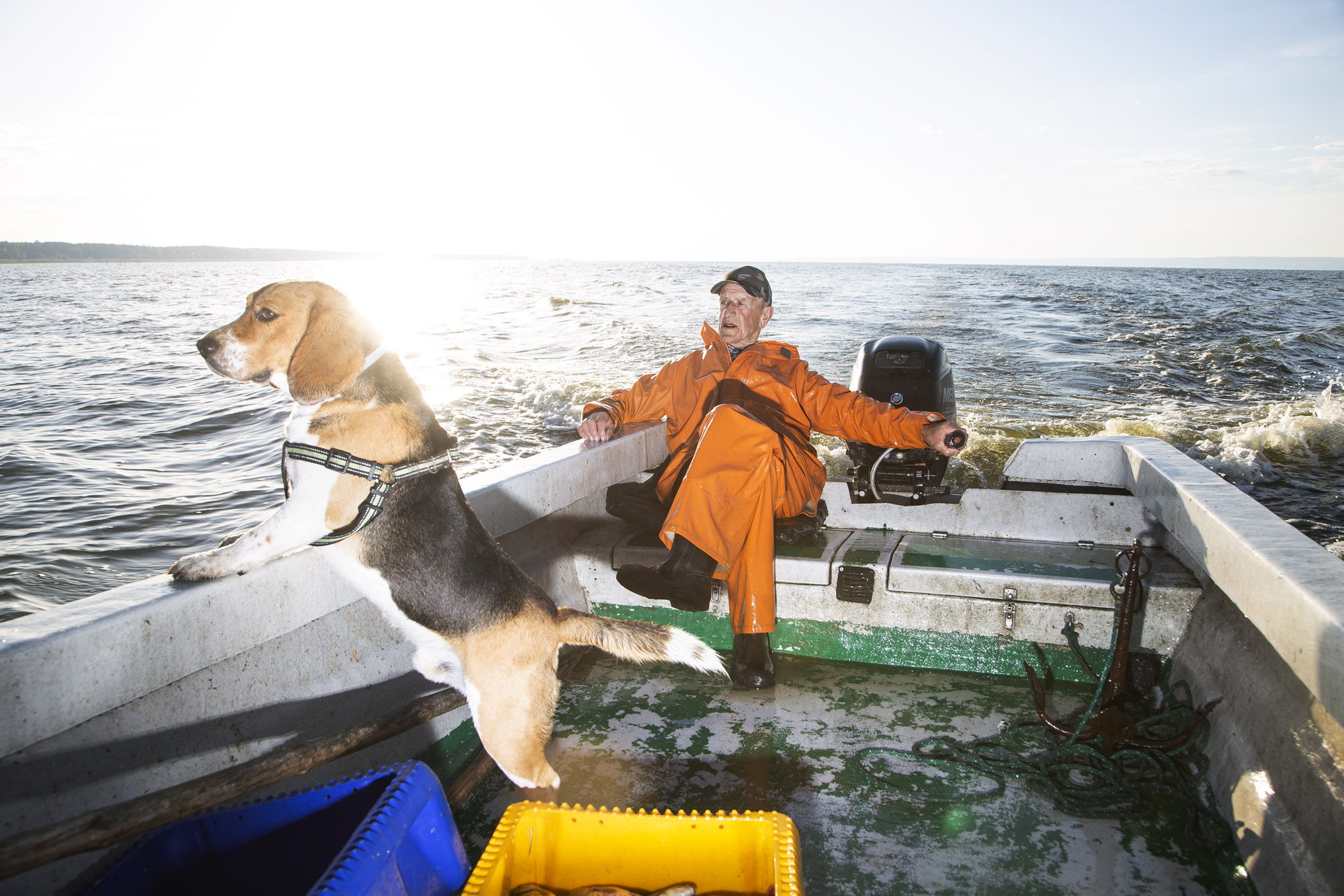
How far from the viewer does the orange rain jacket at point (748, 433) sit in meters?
3.19

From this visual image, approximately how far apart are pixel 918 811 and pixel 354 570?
211 cm

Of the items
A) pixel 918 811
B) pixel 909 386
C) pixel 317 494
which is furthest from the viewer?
pixel 909 386

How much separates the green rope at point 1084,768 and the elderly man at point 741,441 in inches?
32.5

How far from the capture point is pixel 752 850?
6.19ft

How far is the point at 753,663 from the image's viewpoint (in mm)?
3320

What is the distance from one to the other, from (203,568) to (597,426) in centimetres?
228

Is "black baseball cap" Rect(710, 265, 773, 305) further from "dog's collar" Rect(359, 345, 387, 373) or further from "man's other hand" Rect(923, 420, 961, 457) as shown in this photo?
"dog's collar" Rect(359, 345, 387, 373)

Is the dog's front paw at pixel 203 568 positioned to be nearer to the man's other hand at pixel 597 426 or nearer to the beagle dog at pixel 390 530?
the beagle dog at pixel 390 530

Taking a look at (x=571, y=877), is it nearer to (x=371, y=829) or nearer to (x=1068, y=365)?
(x=371, y=829)

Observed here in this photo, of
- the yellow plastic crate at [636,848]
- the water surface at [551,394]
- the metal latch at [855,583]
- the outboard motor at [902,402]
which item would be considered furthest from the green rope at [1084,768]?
the water surface at [551,394]

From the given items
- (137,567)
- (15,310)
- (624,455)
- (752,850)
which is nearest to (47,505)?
(137,567)

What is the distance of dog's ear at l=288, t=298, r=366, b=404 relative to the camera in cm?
235

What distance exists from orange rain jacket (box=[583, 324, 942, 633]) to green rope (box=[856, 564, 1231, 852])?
0.87 m

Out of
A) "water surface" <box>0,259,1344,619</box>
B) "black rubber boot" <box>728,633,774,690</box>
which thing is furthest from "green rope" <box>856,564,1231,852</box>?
"water surface" <box>0,259,1344,619</box>
